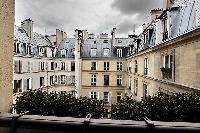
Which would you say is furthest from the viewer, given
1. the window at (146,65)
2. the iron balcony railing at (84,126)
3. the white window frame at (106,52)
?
the white window frame at (106,52)

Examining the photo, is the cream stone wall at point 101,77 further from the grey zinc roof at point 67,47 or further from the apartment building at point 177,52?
the apartment building at point 177,52

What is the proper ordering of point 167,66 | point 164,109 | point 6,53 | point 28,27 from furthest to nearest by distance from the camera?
point 28,27 → point 167,66 → point 164,109 → point 6,53

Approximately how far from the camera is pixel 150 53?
62.5ft

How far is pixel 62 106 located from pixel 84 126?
446cm

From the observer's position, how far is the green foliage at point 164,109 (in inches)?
303

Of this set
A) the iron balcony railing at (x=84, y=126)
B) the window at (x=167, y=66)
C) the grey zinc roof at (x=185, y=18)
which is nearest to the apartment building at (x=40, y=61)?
the window at (x=167, y=66)

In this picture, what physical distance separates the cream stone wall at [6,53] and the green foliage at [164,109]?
12.7ft

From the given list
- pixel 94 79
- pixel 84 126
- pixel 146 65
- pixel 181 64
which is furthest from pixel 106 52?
pixel 84 126

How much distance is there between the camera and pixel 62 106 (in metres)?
9.51

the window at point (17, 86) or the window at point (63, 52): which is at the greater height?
the window at point (63, 52)

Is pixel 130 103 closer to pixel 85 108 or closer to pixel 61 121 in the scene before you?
pixel 85 108

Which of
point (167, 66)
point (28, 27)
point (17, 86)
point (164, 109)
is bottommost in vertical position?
point (17, 86)

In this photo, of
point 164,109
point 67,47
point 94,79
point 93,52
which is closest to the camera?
point 164,109

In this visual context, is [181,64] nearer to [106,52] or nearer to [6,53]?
[6,53]
